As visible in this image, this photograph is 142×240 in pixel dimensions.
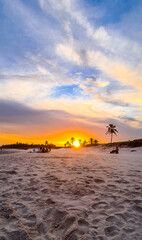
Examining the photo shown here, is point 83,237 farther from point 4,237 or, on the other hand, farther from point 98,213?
point 4,237

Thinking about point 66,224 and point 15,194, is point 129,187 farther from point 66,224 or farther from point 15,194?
→ point 15,194

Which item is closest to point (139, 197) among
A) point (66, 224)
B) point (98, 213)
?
point (98, 213)

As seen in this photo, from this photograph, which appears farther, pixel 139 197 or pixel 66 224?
pixel 139 197

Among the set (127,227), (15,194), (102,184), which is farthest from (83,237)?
(102,184)

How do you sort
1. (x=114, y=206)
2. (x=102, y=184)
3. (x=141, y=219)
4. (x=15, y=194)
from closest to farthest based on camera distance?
(x=141, y=219) < (x=114, y=206) < (x=15, y=194) < (x=102, y=184)

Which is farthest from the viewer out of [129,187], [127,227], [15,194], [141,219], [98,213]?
[129,187]

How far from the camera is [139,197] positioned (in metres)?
4.23

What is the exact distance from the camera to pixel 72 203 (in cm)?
396

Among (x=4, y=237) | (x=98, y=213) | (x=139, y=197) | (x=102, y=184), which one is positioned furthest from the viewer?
(x=102, y=184)

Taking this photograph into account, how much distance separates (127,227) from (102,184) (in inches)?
106

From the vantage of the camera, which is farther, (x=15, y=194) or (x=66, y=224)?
(x=15, y=194)

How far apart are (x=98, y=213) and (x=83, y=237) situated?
913mm

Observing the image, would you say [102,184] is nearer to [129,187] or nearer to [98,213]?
[129,187]

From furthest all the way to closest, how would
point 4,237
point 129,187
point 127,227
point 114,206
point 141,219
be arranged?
point 129,187
point 114,206
point 141,219
point 127,227
point 4,237
